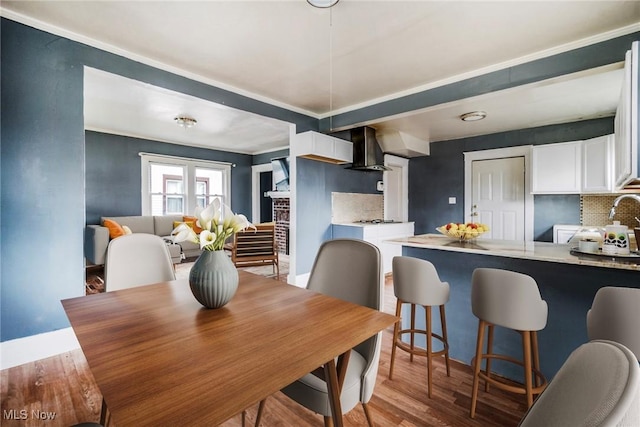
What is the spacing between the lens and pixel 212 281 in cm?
107

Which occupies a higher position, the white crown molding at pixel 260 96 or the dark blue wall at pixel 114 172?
the white crown molding at pixel 260 96

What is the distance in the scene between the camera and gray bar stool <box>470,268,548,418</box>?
4.95 ft

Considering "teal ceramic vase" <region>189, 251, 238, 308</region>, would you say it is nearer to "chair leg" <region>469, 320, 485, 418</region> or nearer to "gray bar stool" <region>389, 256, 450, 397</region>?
"gray bar stool" <region>389, 256, 450, 397</region>

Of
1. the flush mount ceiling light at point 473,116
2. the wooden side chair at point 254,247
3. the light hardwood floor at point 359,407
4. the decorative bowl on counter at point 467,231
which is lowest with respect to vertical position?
the light hardwood floor at point 359,407

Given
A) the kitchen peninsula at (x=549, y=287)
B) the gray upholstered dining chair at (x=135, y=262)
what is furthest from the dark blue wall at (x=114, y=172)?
the kitchen peninsula at (x=549, y=287)

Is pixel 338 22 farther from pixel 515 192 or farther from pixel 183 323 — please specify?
pixel 515 192

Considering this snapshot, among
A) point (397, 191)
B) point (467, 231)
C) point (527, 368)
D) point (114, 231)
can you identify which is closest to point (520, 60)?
point (467, 231)

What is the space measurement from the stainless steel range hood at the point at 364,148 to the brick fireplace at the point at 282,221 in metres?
2.50

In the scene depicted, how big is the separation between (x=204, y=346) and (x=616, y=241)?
2.23 meters

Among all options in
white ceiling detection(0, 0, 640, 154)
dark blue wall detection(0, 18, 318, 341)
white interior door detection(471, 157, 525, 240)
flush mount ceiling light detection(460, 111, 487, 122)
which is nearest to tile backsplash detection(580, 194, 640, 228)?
white interior door detection(471, 157, 525, 240)

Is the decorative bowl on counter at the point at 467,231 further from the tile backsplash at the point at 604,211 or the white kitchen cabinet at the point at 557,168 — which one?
the tile backsplash at the point at 604,211

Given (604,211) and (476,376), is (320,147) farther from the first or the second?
(604,211)

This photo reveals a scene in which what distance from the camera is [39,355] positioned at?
2232mm

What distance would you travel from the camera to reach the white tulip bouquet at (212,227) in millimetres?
1119
